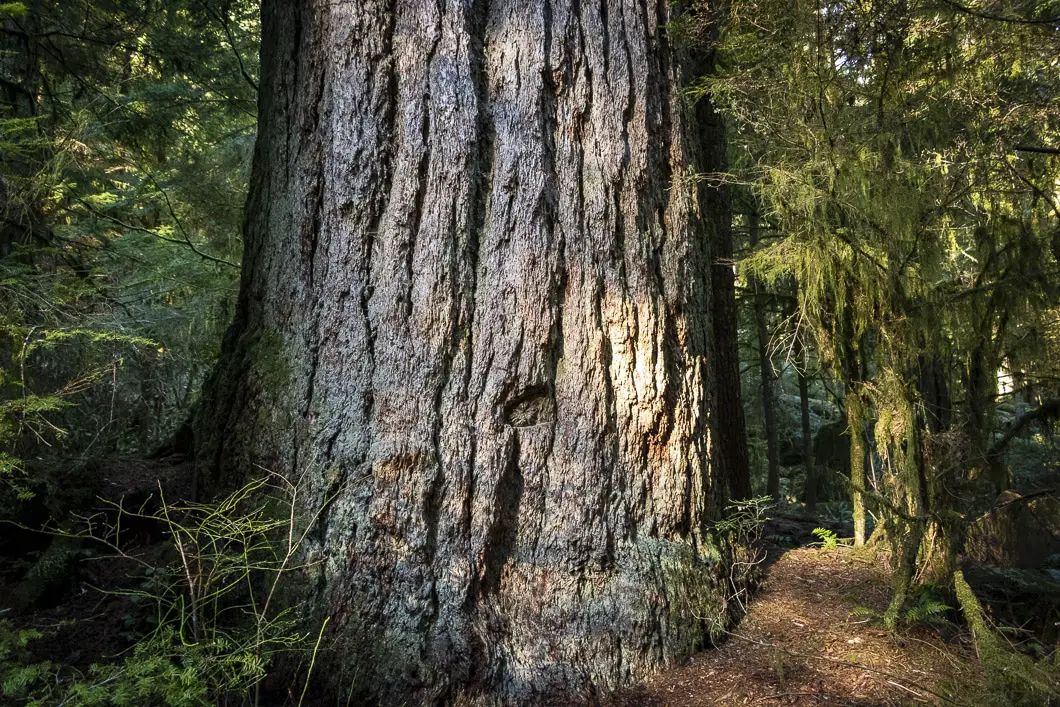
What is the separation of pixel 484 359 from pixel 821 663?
2.27m

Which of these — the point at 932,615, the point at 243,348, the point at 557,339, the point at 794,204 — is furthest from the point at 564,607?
the point at 794,204

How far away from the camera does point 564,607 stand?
339 cm

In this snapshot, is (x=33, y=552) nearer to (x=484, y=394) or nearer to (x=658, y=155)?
(x=484, y=394)

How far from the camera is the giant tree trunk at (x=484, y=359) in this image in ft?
11.0

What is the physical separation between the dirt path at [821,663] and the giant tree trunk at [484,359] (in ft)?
0.66

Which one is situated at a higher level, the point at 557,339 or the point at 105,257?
the point at 105,257

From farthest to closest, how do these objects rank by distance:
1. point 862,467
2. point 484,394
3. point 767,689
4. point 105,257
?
1. point 105,257
2. point 862,467
3. point 484,394
4. point 767,689

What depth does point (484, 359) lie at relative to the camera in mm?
3424

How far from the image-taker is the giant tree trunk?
11.0 ft

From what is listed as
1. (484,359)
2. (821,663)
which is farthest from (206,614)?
(821,663)

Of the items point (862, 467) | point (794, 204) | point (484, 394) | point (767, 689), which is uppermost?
point (794, 204)

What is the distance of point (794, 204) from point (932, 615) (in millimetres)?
2338

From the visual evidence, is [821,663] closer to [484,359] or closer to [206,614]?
[484,359]

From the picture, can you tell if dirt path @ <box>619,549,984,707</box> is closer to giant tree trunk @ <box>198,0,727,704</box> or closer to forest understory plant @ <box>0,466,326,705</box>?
giant tree trunk @ <box>198,0,727,704</box>
